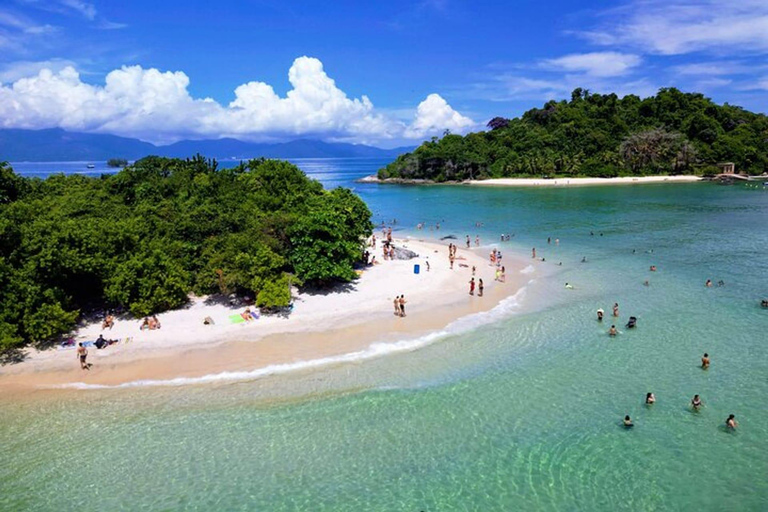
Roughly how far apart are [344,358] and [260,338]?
4.73 m

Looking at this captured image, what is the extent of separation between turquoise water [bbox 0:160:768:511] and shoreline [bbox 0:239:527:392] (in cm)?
120

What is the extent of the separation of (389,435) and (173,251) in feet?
61.3

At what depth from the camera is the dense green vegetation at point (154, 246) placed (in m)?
22.4

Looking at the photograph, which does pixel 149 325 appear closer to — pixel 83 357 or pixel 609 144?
pixel 83 357

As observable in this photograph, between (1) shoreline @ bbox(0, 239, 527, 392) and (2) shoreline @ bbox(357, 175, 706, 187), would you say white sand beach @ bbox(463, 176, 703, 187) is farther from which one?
(1) shoreline @ bbox(0, 239, 527, 392)

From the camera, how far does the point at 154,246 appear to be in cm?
2738

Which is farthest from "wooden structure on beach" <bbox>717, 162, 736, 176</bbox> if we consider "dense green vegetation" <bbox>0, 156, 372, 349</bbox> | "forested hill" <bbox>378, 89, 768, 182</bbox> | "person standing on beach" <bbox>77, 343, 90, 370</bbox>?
"person standing on beach" <bbox>77, 343, 90, 370</bbox>

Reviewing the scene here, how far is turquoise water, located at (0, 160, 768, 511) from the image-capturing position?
14.0m

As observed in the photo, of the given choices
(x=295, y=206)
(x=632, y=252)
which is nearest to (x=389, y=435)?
(x=295, y=206)

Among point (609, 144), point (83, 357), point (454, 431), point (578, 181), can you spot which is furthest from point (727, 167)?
point (83, 357)

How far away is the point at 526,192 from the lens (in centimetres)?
10388

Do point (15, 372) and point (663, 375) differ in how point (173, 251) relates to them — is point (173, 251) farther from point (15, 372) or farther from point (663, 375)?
point (663, 375)

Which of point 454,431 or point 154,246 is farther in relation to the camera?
point 154,246

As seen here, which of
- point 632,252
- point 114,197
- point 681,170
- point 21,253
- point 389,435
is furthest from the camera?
point 681,170
